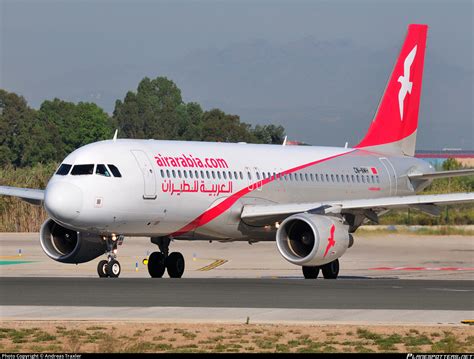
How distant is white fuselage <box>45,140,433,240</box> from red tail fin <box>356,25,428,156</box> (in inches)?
63.5

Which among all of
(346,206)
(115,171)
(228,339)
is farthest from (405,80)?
(228,339)

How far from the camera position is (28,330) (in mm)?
21250

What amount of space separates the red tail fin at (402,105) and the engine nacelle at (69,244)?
14.1 metres

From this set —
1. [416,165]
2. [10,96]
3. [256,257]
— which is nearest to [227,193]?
[416,165]

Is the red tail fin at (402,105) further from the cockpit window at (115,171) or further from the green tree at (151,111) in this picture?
the green tree at (151,111)

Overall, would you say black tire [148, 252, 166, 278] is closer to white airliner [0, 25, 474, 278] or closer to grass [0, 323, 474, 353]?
white airliner [0, 25, 474, 278]

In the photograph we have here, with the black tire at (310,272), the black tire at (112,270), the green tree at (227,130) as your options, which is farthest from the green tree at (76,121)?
the black tire at (112,270)

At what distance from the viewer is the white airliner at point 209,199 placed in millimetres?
35875

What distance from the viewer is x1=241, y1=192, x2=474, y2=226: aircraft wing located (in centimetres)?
3881

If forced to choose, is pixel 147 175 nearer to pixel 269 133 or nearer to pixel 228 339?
pixel 228 339

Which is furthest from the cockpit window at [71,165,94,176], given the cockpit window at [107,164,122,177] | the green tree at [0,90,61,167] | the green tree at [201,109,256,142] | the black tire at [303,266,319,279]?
the green tree at [201,109,256,142]

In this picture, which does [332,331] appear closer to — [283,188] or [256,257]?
[283,188]

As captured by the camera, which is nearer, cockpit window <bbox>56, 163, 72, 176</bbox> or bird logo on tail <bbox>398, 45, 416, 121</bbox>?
cockpit window <bbox>56, 163, 72, 176</bbox>

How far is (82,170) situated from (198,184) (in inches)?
171
